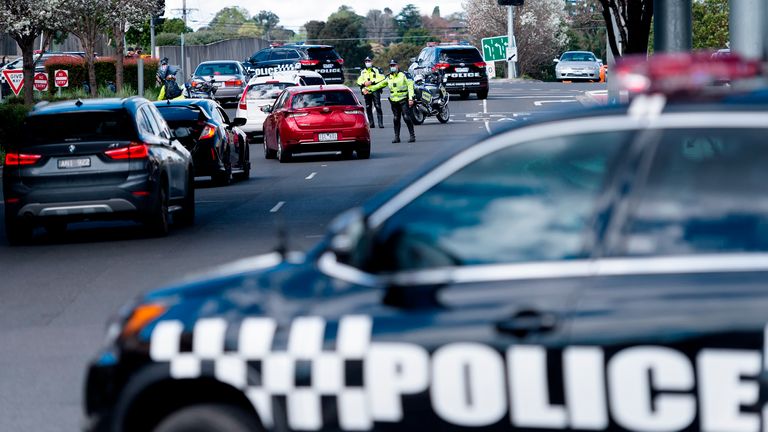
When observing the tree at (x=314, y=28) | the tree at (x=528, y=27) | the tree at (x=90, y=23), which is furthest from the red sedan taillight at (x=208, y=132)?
the tree at (x=314, y=28)

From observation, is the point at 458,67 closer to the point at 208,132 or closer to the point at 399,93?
the point at 399,93

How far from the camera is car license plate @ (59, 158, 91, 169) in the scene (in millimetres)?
16500

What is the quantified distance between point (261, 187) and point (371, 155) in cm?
726

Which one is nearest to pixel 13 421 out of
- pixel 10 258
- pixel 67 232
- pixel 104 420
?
pixel 104 420

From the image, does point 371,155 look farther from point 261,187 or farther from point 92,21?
point 92,21

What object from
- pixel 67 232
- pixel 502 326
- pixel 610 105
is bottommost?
pixel 67 232

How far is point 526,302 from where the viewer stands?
4734 mm

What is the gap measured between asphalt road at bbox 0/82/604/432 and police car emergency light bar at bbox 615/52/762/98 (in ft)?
2.29

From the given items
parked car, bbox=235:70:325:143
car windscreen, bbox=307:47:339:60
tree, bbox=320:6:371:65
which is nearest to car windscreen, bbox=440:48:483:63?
car windscreen, bbox=307:47:339:60

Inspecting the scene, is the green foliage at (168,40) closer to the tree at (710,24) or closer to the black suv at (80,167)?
the tree at (710,24)

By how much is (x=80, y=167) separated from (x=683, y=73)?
41.1 feet

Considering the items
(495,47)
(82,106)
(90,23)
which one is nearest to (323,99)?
(82,106)

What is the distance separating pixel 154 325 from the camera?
517 cm

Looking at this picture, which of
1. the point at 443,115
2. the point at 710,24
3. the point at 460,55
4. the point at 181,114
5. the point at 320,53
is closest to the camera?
the point at 181,114
